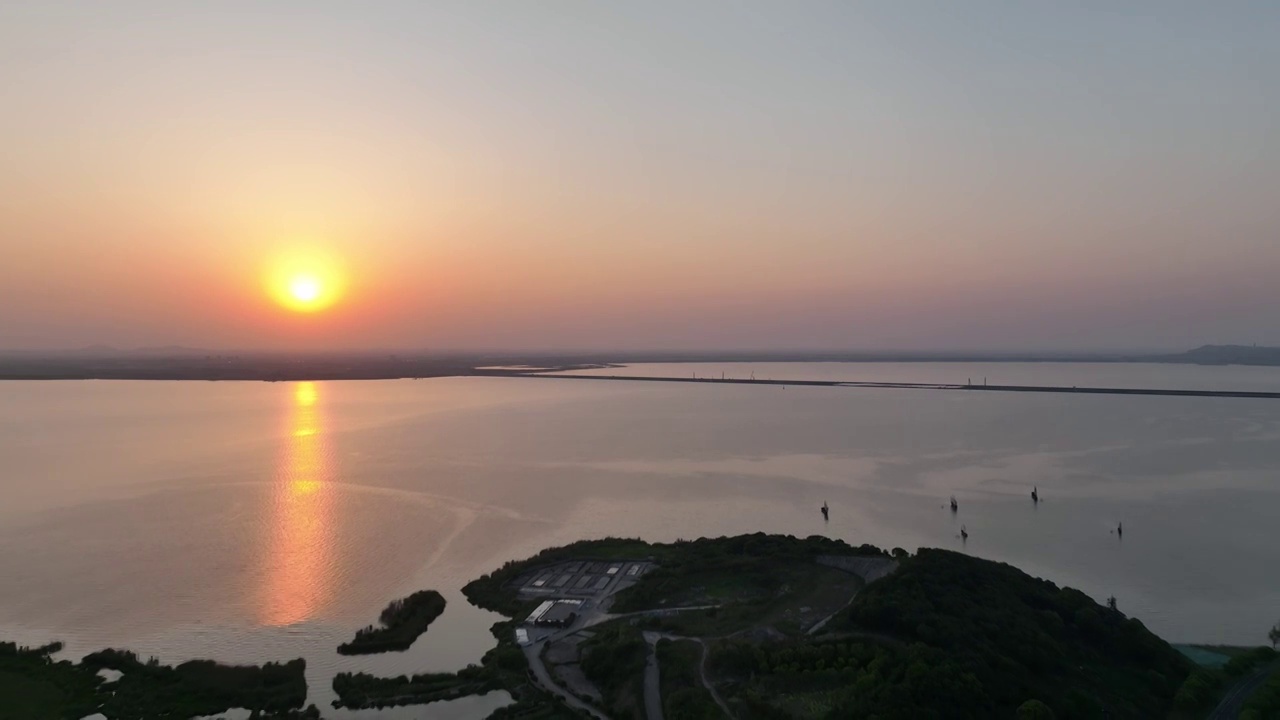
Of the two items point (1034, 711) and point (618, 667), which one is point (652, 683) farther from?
point (1034, 711)

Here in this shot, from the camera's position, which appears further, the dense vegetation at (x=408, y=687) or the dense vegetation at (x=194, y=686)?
the dense vegetation at (x=408, y=687)

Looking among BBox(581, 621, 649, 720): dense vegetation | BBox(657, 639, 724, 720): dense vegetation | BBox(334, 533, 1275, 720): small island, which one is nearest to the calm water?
BBox(334, 533, 1275, 720): small island

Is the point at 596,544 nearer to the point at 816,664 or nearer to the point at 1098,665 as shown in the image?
the point at 816,664

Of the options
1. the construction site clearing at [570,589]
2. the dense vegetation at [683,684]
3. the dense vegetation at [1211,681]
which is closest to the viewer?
the dense vegetation at [683,684]

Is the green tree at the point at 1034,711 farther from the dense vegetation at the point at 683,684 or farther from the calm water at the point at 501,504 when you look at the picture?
the calm water at the point at 501,504

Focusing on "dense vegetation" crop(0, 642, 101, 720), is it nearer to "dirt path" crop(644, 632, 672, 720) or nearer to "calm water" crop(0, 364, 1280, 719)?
"calm water" crop(0, 364, 1280, 719)

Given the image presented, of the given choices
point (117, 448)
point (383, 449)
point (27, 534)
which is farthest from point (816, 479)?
point (117, 448)

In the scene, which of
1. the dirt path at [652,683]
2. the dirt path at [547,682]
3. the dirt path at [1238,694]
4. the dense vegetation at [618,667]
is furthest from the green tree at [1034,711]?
the dirt path at [547,682]
